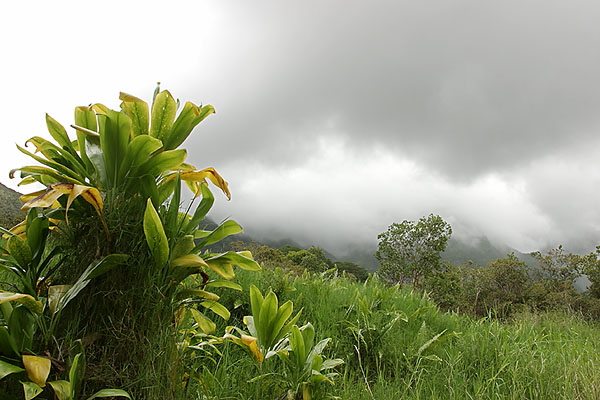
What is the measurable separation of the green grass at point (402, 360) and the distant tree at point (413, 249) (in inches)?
727

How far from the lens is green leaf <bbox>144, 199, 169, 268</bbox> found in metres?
1.28

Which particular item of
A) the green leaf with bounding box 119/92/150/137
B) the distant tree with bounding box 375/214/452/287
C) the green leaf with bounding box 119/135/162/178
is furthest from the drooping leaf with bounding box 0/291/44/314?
the distant tree with bounding box 375/214/452/287

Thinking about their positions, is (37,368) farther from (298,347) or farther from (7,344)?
(298,347)

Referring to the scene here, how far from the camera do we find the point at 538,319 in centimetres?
548

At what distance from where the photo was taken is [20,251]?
1.30m

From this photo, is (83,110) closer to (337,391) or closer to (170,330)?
(170,330)

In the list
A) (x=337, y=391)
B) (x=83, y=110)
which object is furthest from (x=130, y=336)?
(x=337, y=391)

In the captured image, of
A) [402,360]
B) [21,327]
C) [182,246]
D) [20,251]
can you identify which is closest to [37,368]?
[21,327]

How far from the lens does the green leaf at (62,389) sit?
3.73 ft

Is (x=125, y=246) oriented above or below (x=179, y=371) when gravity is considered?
above

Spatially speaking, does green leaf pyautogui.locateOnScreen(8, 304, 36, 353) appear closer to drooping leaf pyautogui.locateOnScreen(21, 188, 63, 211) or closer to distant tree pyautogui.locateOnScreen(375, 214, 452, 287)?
drooping leaf pyautogui.locateOnScreen(21, 188, 63, 211)

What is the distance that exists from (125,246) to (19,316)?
0.40m

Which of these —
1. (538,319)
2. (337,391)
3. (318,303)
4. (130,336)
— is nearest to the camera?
(130,336)

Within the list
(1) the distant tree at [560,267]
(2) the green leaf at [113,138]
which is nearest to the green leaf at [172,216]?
(2) the green leaf at [113,138]
